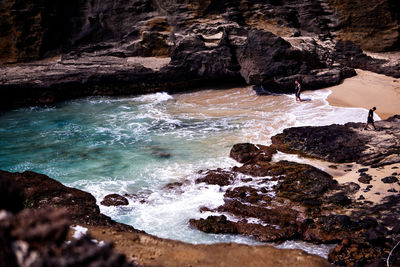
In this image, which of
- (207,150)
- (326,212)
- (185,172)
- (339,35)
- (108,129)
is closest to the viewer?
(326,212)

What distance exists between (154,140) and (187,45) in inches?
367

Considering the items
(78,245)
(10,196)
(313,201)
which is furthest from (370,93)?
(10,196)

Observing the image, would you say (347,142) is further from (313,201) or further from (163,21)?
(163,21)

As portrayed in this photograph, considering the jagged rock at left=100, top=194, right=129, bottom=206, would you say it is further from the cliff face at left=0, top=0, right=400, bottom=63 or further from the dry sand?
the cliff face at left=0, top=0, right=400, bottom=63

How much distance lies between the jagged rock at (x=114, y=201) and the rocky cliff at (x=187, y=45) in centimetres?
1277

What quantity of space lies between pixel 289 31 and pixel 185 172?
15831 millimetres

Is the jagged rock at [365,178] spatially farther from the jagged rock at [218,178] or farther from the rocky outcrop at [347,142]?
the jagged rock at [218,178]

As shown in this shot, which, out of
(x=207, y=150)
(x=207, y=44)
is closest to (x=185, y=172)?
(x=207, y=150)

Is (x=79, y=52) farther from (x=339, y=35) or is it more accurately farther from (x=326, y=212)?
(x=326, y=212)

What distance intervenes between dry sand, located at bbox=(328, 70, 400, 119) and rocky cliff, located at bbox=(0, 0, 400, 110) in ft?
3.05

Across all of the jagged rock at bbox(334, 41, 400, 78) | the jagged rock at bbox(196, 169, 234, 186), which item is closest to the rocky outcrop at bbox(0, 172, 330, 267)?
the jagged rock at bbox(196, 169, 234, 186)

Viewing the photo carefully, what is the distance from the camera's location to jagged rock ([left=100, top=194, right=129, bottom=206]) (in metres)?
8.81

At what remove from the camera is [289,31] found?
22422 millimetres

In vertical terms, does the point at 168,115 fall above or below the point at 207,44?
below
